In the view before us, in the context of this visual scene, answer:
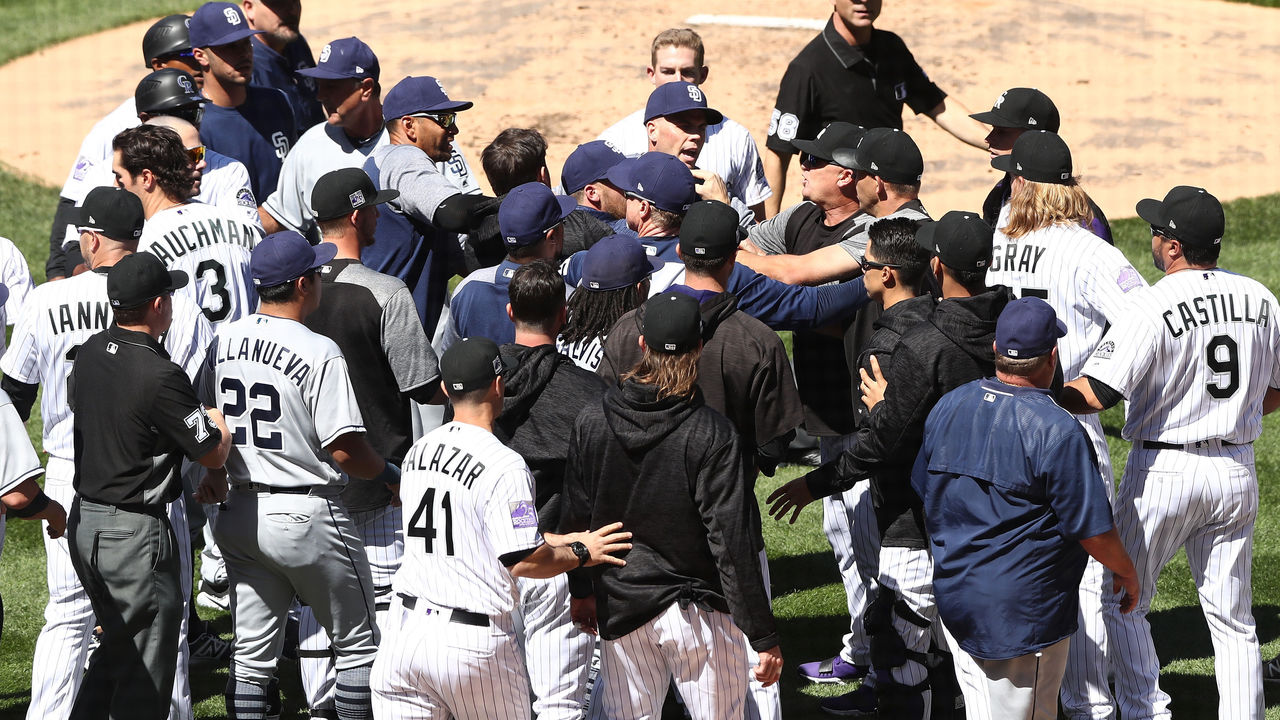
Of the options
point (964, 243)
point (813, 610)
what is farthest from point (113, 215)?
point (813, 610)

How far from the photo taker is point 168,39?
6734mm

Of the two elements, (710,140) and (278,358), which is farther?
(710,140)

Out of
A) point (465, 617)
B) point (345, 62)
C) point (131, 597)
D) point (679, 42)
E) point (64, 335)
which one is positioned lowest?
point (131, 597)

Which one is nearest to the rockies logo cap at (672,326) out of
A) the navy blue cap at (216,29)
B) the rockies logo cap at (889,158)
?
the rockies logo cap at (889,158)

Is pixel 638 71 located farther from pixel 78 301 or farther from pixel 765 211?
pixel 78 301

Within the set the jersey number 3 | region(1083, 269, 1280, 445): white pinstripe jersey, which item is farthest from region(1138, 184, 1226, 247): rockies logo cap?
the jersey number 3

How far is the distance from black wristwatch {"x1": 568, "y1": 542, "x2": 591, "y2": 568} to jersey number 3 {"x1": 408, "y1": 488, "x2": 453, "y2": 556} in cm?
34

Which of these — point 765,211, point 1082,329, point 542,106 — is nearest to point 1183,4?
point 542,106

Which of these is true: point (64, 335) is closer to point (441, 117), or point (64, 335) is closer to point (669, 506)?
point (441, 117)

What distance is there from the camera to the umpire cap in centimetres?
583

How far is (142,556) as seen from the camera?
173 inches

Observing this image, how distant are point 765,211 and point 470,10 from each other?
12965mm

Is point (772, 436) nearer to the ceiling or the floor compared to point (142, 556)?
nearer to the ceiling

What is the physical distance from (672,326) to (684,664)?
964 mm
